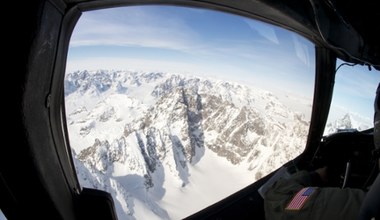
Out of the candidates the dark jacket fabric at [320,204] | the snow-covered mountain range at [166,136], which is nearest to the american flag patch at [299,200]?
the dark jacket fabric at [320,204]

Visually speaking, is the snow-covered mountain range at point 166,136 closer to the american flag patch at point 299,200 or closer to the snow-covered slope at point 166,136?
the snow-covered slope at point 166,136

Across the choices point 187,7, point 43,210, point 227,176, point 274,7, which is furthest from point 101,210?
point 227,176

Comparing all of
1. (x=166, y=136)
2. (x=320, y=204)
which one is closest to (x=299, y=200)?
(x=320, y=204)

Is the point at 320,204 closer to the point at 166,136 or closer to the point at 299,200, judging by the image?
the point at 299,200

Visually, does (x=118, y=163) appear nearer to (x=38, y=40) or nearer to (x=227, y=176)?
(x=38, y=40)

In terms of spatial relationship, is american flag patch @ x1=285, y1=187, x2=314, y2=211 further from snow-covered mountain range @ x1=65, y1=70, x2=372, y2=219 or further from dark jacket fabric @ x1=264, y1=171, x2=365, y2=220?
snow-covered mountain range @ x1=65, y1=70, x2=372, y2=219

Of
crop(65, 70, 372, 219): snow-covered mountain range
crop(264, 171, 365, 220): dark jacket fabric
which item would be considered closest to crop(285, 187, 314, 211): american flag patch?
crop(264, 171, 365, 220): dark jacket fabric
